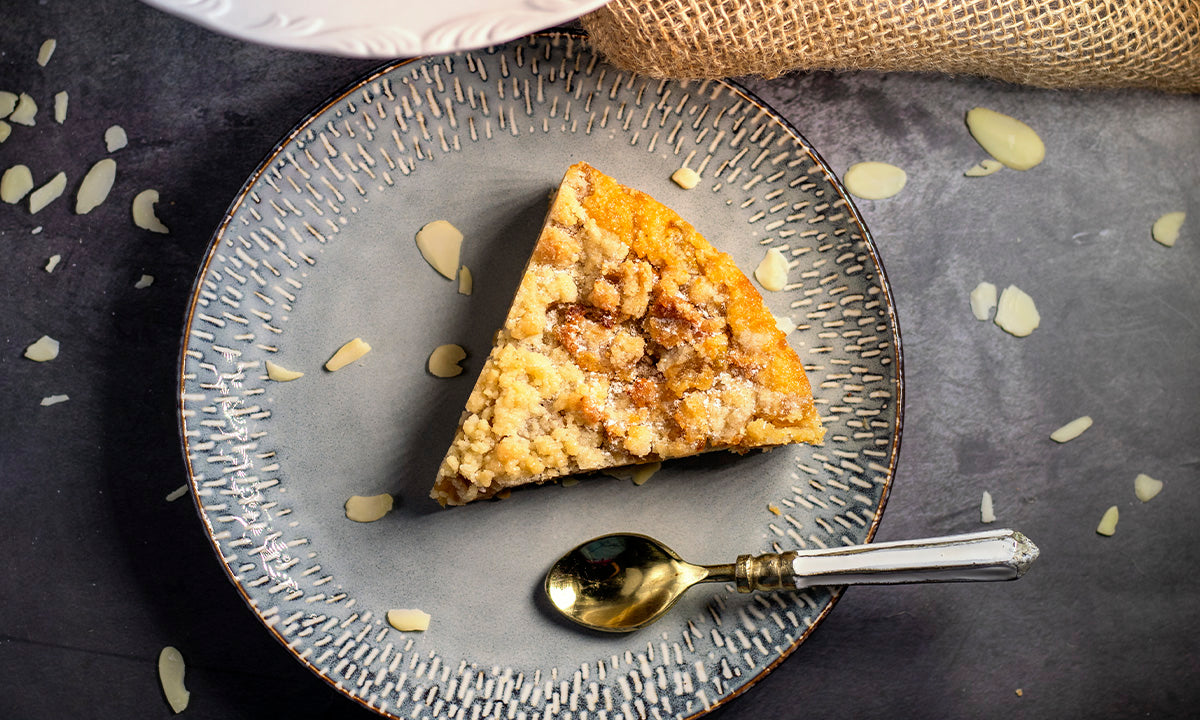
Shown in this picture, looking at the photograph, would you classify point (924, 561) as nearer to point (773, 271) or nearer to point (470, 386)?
point (773, 271)

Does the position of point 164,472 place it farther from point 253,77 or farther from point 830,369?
point 830,369

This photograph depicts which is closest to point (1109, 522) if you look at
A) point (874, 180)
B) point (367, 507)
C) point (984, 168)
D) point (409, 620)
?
point (984, 168)

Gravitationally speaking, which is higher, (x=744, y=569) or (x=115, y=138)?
(x=115, y=138)

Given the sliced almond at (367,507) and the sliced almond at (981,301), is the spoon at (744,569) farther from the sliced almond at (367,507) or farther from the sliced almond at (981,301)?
the sliced almond at (981,301)

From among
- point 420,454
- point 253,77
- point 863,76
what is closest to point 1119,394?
point 863,76

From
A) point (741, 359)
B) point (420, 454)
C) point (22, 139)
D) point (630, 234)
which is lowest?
point (420, 454)

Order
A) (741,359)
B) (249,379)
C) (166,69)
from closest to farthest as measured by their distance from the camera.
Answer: (741,359) → (249,379) → (166,69)
